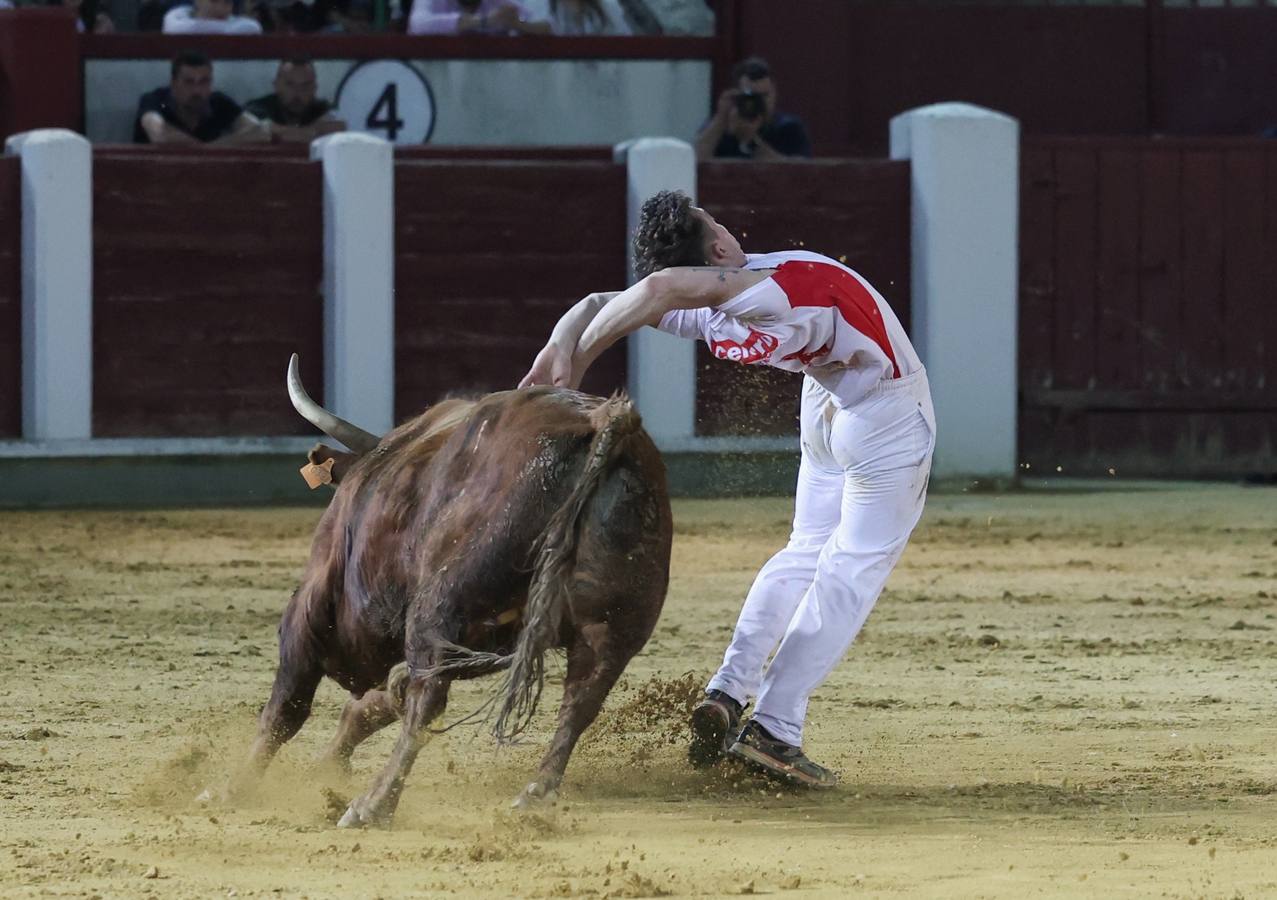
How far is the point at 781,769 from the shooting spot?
14.5 feet

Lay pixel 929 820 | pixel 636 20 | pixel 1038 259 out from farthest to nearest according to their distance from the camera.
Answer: pixel 636 20 → pixel 1038 259 → pixel 929 820

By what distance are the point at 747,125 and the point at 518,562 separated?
24.0 ft

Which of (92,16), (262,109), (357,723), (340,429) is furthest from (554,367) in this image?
(92,16)

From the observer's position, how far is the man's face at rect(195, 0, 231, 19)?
37.1 ft

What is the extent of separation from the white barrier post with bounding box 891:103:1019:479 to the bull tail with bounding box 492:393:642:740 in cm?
716

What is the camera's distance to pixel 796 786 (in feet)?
14.5

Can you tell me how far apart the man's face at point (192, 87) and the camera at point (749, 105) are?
8.03 ft

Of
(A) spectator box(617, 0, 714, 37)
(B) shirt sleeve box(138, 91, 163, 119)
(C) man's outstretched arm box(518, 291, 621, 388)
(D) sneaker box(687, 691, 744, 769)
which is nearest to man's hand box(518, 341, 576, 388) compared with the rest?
(C) man's outstretched arm box(518, 291, 621, 388)

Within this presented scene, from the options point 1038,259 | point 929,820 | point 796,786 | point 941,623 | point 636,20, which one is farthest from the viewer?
point 636,20

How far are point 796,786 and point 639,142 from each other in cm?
674

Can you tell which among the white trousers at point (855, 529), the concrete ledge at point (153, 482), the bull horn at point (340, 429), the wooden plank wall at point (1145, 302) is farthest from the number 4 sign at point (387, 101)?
the white trousers at point (855, 529)

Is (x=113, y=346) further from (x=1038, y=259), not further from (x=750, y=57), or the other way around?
(x=1038, y=259)

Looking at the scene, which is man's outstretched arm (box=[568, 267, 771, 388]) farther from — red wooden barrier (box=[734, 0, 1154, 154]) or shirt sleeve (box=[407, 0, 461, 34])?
red wooden barrier (box=[734, 0, 1154, 154])

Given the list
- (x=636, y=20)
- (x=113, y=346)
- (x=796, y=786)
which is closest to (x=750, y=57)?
(x=636, y=20)
